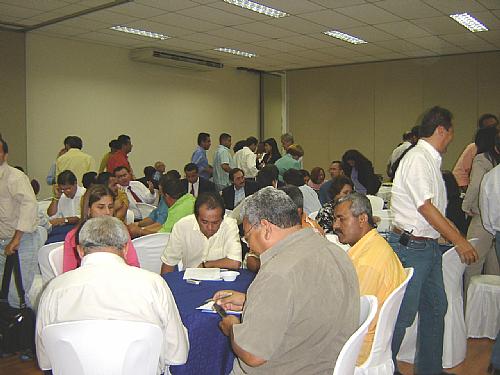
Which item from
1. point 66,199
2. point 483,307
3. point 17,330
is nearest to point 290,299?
point 17,330

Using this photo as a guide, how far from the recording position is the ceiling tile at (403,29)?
7.74 m

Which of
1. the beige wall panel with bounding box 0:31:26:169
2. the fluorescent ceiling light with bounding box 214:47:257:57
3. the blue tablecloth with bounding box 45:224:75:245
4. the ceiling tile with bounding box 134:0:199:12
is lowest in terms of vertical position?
the blue tablecloth with bounding box 45:224:75:245

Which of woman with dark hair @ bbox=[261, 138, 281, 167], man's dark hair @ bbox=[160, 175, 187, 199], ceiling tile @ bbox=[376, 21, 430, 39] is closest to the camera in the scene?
man's dark hair @ bbox=[160, 175, 187, 199]

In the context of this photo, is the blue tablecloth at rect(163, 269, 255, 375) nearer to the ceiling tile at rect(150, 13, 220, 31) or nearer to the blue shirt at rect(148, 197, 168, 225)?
the blue shirt at rect(148, 197, 168, 225)

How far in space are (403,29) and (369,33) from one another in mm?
569

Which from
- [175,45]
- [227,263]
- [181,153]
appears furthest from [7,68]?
[227,263]

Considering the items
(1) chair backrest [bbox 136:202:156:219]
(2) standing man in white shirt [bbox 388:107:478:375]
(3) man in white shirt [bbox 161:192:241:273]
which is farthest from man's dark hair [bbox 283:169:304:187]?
(2) standing man in white shirt [bbox 388:107:478:375]

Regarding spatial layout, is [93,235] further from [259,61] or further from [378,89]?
[378,89]

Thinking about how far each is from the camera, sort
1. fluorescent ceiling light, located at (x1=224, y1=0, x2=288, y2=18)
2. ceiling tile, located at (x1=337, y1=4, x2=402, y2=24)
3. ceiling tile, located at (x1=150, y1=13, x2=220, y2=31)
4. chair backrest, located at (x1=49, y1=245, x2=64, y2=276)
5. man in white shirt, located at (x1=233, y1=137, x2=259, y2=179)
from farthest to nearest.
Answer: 1. man in white shirt, located at (x1=233, y1=137, x2=259, y2=179)
2. ceiling tile, located at (x1=150, y1=13, x2=220, y2=31)
3. ceiling tile, located at (x1=337, y1=4, x2=402, y2=24)
4. fluorescent ceiling light, located at (x1=224, y1=0, x2=288, y2=18)
5. chair backrest, located at (x1=49, y1=245, x2=64, y2=276)

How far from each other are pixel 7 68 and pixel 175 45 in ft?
9.30

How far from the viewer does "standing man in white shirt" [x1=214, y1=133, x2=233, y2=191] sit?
882 cm

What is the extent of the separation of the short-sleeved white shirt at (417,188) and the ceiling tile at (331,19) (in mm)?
4434

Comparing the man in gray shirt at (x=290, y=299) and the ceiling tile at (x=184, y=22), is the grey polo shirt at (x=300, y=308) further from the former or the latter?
the ceiling tile at (x=184, y=22)

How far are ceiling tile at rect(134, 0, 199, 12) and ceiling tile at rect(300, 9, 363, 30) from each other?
5.25 feet
